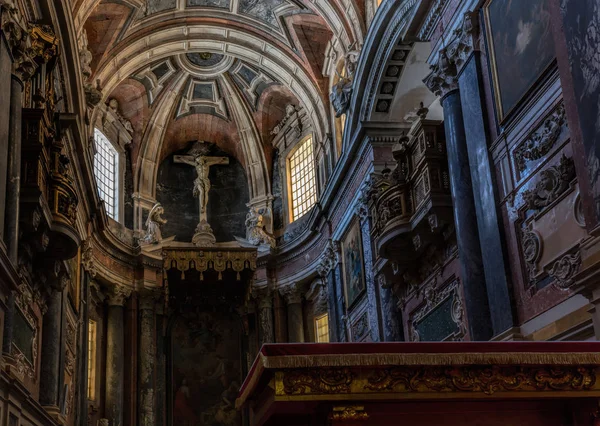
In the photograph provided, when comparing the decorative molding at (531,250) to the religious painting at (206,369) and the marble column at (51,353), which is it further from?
the religious painting at (206,369)

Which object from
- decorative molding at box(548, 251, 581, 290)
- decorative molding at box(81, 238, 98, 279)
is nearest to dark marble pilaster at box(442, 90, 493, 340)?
decorative molding at box(548, 251, 581, 290)

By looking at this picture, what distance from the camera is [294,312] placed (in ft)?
71.7

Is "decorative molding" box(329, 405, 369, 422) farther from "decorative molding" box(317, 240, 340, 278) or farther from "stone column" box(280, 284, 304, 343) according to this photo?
"stone column" box(280, 284, 304, 343)

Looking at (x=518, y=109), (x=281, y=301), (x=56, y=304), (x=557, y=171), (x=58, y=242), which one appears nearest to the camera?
(x=557, y=171)

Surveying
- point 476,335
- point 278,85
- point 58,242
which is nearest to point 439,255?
point 476,335

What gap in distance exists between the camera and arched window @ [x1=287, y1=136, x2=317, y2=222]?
73.3 feet

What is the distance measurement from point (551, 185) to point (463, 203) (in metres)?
2.30

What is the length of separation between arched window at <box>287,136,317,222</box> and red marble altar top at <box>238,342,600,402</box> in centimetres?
1637

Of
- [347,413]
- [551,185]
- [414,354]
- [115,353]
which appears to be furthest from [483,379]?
[115,353]

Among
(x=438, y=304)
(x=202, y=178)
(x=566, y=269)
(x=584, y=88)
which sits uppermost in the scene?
(x=202, y=178)

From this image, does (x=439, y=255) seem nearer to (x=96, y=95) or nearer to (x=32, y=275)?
(x=32, y=275)

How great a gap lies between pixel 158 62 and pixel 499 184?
14.7m

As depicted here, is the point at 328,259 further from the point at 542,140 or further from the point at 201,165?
the point at 542,140

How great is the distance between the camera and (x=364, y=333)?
666 inches
